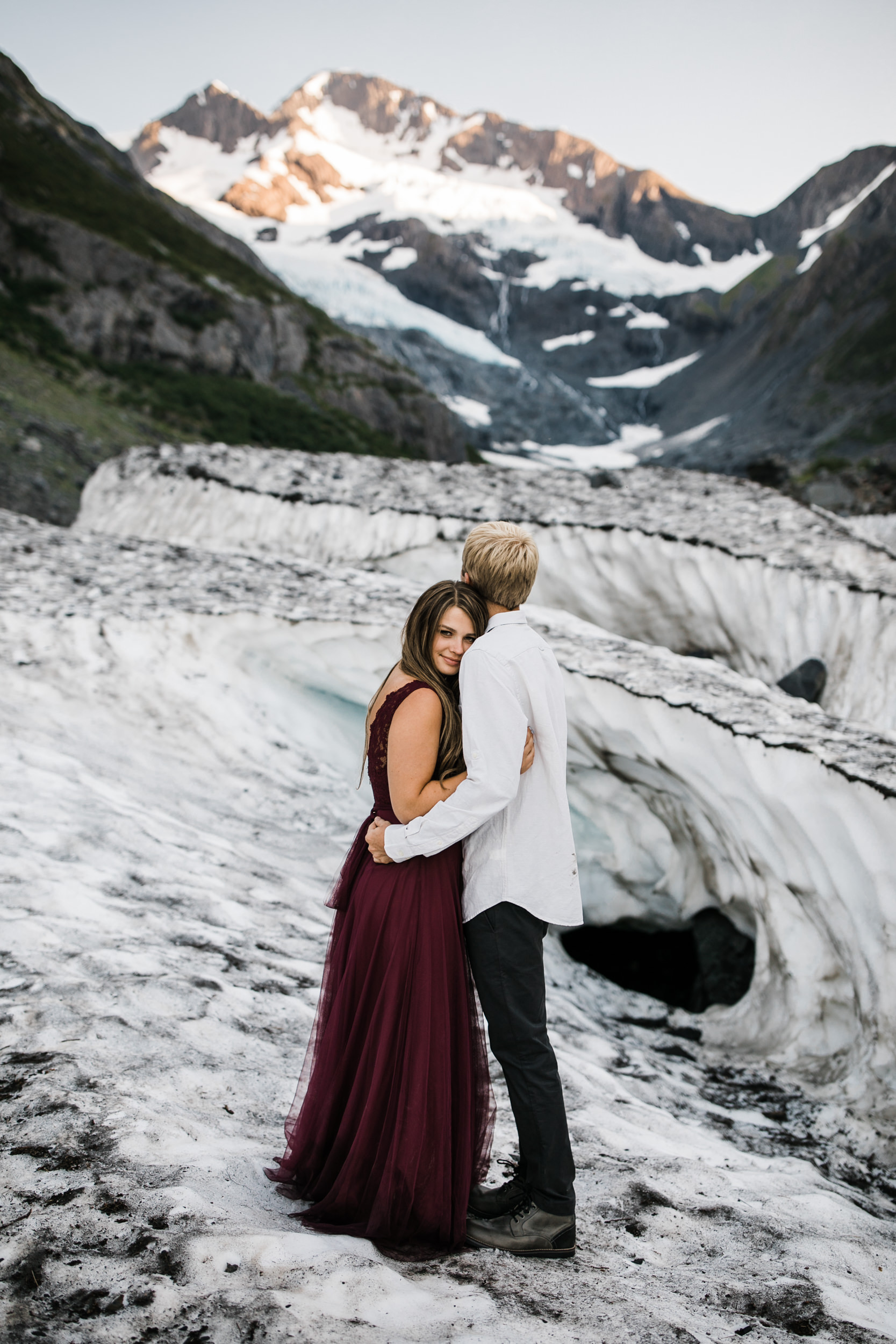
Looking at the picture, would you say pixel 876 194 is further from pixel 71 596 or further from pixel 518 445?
pixel 71 596

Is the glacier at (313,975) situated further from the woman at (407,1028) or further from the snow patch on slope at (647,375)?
the snow patch on slope at (647,375)

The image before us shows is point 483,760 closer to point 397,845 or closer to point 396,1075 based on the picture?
point 397,845

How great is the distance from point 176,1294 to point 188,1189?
1.31ft

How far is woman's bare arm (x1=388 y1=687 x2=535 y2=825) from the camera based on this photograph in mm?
2275

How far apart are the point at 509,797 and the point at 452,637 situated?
503mm

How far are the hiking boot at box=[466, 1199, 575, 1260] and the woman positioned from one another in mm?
84

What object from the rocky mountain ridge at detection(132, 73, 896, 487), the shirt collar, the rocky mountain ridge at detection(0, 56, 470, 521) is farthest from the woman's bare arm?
the rocky mountain ridge at detection(132, 73, 896, 487)

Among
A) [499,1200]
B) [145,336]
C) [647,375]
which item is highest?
[647,375]

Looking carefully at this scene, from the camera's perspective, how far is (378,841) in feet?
7.54

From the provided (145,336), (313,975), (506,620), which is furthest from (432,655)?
(145,336)

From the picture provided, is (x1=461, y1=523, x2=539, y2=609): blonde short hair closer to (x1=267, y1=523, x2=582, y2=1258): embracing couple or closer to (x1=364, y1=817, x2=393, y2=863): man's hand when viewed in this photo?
(x1=267, y1=523, x2=582, y2=1258): embracing couple

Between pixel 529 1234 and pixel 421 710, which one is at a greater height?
pixel 421 710

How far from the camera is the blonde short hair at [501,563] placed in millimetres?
2314

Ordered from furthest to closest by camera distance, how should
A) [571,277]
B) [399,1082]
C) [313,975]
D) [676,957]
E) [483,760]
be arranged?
1. [571,277]
2. [676,957]
3. [313,975]
4. [399,1082]
5. [483,760]
